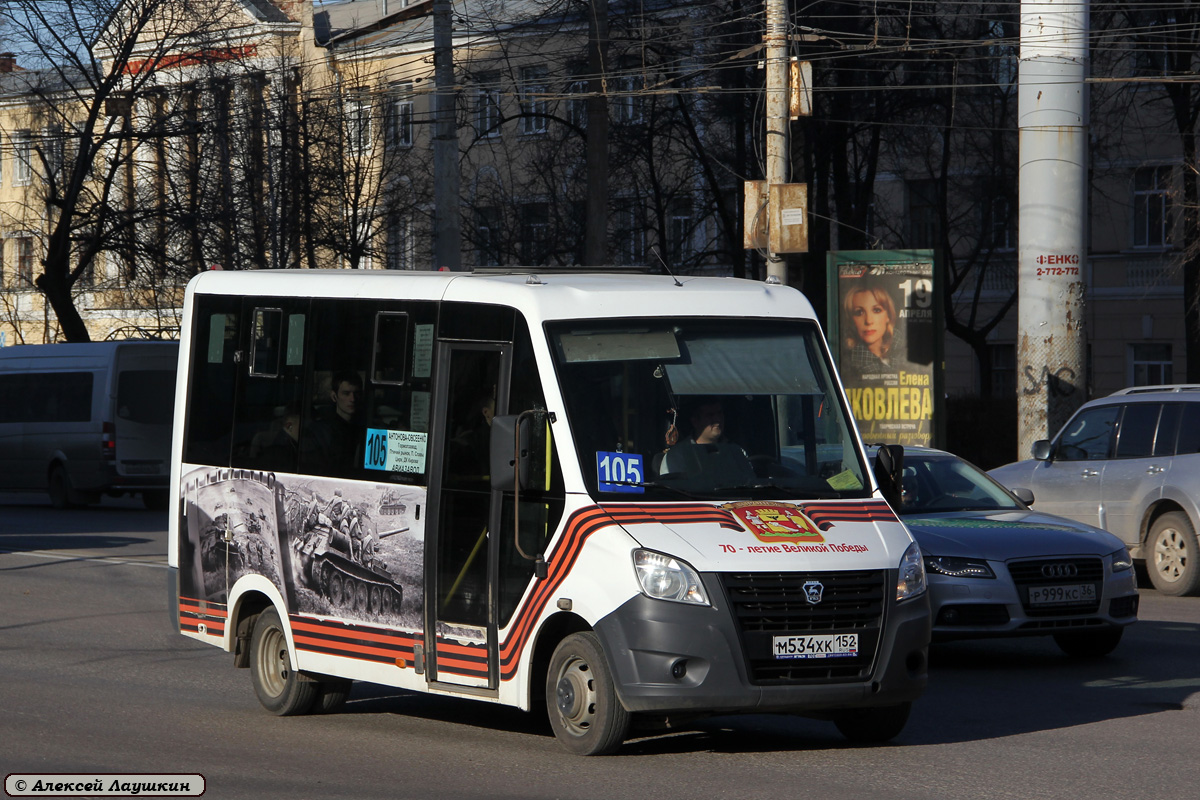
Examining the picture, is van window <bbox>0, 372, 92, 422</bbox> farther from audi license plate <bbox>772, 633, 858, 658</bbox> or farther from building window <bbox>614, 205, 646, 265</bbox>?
audi license plate <bbox>772, 633, 858, 658</bbox>

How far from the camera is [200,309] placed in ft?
32.0

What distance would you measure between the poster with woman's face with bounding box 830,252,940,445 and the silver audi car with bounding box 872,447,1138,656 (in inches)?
360

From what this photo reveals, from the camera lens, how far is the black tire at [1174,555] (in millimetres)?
14391

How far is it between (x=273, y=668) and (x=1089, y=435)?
30.3 ft

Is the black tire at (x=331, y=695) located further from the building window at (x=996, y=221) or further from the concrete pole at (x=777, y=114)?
the building window at (x=996, y=221)

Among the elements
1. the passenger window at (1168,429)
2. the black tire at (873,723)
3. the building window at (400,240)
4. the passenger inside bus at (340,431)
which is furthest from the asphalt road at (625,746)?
the building window at (400,240)

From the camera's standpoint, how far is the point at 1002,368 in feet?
141

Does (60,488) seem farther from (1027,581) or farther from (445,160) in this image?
(1027,581)

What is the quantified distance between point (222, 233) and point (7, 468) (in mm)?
8285

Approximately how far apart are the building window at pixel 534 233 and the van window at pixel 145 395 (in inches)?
461

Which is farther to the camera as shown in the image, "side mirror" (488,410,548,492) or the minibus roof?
the minibus roof

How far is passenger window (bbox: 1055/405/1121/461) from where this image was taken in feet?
50.6

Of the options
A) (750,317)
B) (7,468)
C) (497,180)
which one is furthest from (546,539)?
(497,180)

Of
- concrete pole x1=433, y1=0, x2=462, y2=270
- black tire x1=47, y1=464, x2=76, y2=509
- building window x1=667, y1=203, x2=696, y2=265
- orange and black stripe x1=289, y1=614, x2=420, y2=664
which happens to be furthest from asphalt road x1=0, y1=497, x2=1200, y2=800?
building window x1=667, y1=203, x2=696, y2=265
